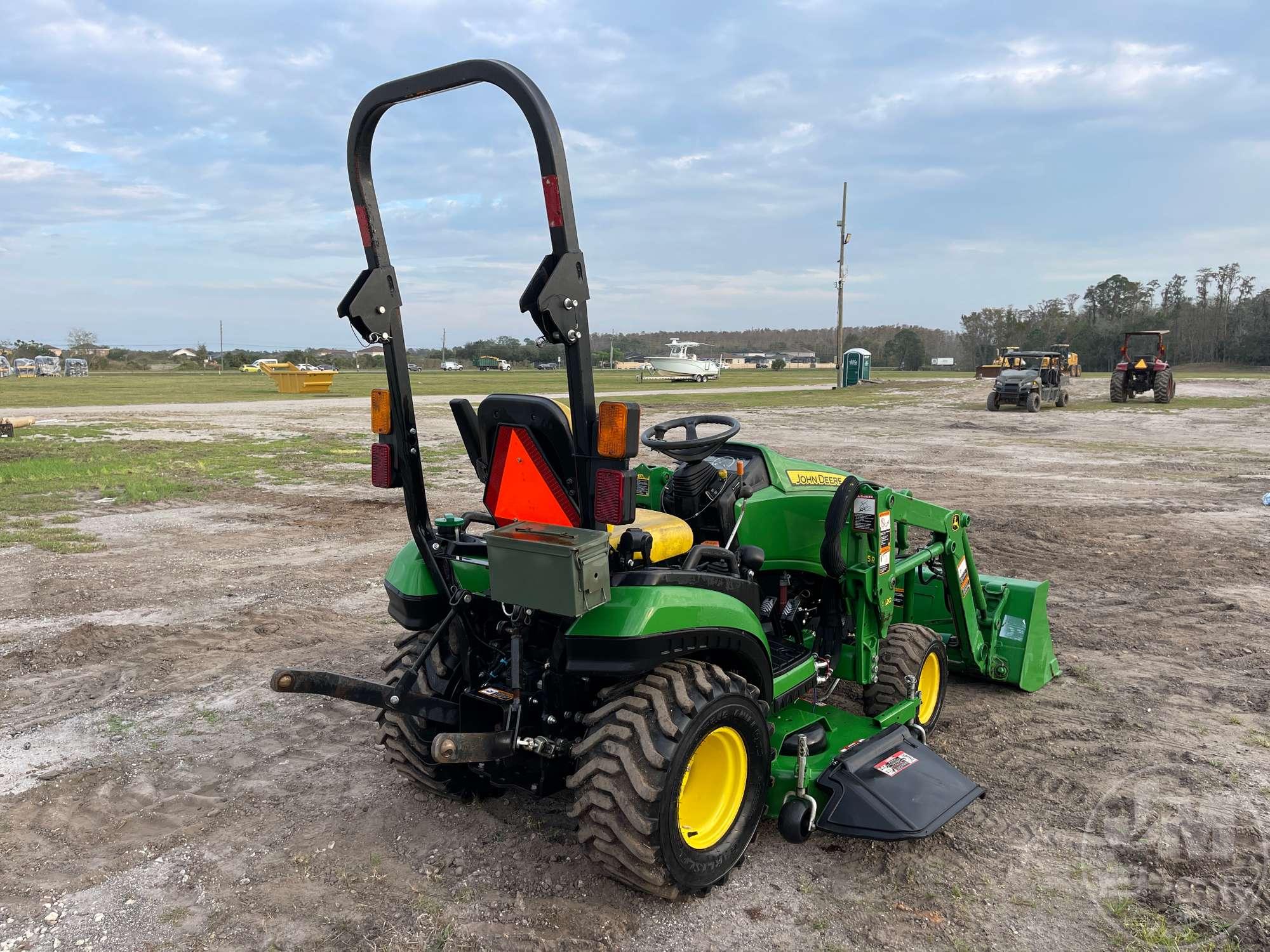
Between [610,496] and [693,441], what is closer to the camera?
[610,496]

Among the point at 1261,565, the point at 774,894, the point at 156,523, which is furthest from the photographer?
the point at 156,523

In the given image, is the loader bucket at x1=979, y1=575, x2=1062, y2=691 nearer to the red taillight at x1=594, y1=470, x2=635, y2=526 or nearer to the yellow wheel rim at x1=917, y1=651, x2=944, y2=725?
the yellow wheel rim at x1=917, y1=651, x2=944, y2=725

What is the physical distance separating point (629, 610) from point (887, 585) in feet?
5.91

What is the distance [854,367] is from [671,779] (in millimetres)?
44126

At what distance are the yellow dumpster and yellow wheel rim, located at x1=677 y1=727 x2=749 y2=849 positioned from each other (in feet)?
126

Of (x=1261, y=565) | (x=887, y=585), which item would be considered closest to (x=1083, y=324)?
(x=1261, y=565)

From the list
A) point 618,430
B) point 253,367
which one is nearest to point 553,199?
point 618,430

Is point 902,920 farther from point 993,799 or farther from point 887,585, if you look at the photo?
point 887,585

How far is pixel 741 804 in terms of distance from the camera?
3.38 m

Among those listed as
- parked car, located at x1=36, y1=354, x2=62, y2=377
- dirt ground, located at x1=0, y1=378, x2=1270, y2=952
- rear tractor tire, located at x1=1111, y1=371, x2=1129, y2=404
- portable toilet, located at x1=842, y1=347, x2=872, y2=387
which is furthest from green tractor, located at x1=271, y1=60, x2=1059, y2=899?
parked car, located at x1=36, y1=354, x2=62, y2=377

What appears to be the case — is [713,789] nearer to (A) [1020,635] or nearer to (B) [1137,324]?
(A) [1020,635]

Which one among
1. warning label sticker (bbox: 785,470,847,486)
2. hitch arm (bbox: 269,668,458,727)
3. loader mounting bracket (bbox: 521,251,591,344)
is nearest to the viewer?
loader mounting bracket (bbox: 521,251,591,344)

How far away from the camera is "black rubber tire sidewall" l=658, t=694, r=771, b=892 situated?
2990 millimetres

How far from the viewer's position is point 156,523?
1016 centimetres
